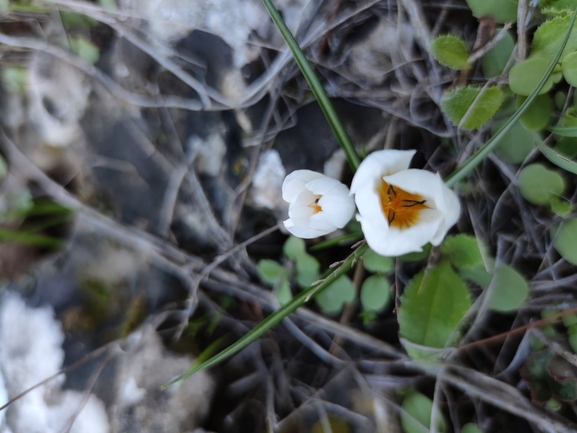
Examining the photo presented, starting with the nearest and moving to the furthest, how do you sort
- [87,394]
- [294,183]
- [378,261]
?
[294,183] < [378,261] < [87,394]

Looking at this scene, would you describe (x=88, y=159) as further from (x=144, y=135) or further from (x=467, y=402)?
(x=467, y=402)

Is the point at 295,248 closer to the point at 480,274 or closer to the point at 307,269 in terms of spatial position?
the point at 307,269

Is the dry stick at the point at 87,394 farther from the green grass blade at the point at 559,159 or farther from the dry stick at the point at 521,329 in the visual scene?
the green grass blade at the point at 559,159

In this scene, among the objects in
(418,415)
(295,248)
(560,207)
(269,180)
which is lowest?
Answer: (418,415)

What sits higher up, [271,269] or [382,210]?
[382,210]

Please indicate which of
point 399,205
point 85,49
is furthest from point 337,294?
point 85,49

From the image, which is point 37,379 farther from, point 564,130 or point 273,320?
point 564,130

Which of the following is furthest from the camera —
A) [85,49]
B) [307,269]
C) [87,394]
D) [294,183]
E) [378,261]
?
[85,49]

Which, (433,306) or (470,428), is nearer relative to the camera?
(433,306)

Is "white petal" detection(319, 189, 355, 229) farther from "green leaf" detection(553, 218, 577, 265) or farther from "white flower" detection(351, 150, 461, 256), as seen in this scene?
"green leaf" detection(553, 218, 577, 265)
